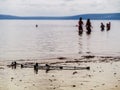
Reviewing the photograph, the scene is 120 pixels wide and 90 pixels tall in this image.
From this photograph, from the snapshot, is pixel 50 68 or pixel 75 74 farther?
pixel 50 68

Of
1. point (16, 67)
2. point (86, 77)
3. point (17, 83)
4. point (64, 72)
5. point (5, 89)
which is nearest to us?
point (5, 89)

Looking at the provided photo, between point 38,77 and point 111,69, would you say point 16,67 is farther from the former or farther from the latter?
point 111,69

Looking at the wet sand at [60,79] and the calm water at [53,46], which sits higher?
the wet sand at [60,79]

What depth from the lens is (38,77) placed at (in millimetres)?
20016

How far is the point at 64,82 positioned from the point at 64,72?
345cm

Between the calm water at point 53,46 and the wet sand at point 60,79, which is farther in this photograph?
the calm water at point 53,46

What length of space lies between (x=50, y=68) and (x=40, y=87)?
A: 6.27 m

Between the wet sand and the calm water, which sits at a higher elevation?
the wet sand

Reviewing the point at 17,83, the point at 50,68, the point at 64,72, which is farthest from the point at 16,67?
the point at 17,83

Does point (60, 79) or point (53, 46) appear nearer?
point (60, 79)

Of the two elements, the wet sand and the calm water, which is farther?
the calm water

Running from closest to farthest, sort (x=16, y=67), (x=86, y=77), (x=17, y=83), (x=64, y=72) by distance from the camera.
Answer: (x=17, y=83) → (x=86, y=77) → (x=64, y=72) → (x=16, y=67)

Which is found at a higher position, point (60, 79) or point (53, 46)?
point (60, 79)

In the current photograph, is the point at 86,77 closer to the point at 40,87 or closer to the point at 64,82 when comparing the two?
the point at 64,82
